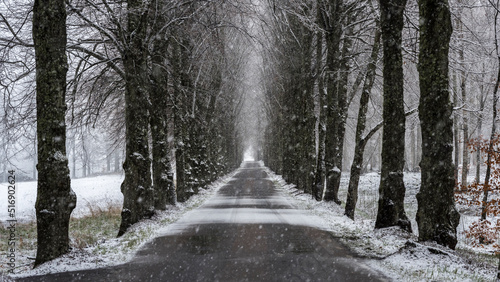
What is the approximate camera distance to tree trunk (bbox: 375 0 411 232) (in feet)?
32.8

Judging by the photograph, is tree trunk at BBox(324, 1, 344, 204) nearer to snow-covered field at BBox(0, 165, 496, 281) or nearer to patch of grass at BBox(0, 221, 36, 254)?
snow-covered field at BBox(0, 165, 496, 281)

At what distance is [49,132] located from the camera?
733 cm

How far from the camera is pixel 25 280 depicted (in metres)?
A: 6.26

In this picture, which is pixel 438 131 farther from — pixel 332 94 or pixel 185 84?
pixel 185 84

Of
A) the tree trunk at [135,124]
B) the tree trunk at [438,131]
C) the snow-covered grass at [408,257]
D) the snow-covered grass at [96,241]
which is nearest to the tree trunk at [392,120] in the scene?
the snow-covered grass at [408,257]

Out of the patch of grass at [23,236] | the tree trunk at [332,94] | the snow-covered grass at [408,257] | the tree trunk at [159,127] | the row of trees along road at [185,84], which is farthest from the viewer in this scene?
the tree trunk at [332,94]

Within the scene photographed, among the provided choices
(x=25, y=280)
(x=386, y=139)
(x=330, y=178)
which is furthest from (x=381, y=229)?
(x=25, y=280)

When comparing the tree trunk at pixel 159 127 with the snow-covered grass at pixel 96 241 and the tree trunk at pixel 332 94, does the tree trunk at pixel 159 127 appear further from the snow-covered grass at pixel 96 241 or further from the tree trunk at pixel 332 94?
the tree trunk at pixel 332 94

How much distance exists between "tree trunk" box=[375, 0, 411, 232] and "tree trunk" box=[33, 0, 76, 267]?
25.0 ft

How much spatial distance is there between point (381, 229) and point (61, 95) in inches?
325

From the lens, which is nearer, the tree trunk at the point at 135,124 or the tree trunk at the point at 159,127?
the tree trunk at the point at 135,124

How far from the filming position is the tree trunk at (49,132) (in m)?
7.29

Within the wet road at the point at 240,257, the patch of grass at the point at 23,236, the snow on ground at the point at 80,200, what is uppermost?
the wet road at the point at 240,257

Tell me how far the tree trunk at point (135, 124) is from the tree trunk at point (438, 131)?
316 inches
